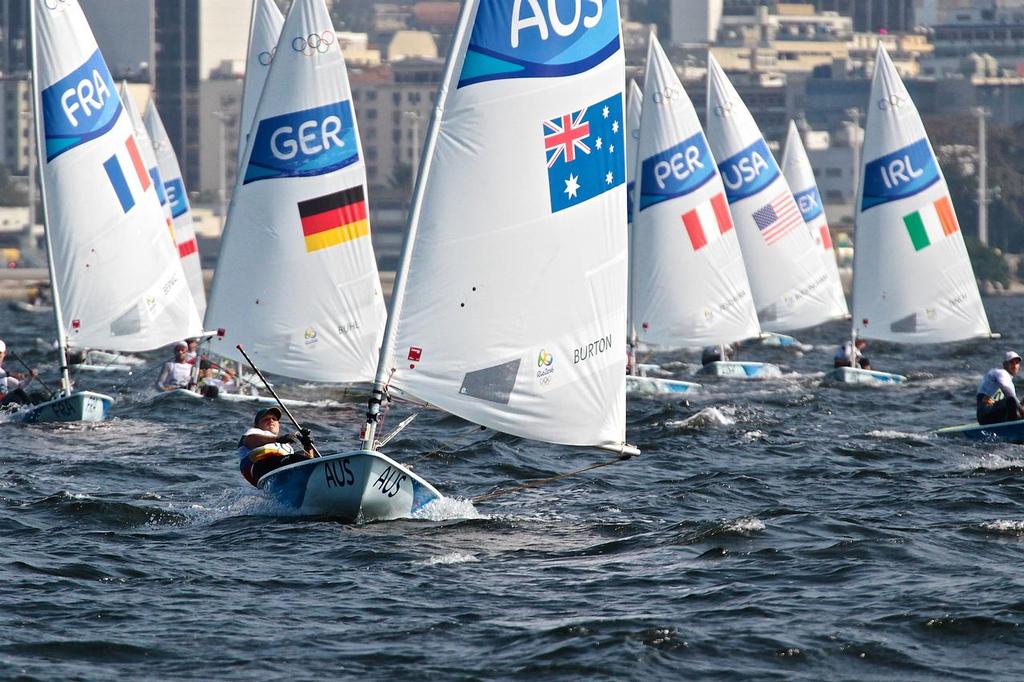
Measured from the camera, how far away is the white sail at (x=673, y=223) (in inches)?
1242

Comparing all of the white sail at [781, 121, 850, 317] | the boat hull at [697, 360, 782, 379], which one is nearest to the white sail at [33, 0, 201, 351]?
the boat hull at [697, 360, 782, 379]

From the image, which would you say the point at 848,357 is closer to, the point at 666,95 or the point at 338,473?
the point at 666,95

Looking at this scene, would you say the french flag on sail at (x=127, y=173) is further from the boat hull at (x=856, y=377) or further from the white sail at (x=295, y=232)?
the boat hull at (x=856, y=377)

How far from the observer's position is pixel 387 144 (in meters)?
172

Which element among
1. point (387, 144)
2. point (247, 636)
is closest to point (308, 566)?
point (247, 636)

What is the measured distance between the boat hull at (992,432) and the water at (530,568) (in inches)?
7.3

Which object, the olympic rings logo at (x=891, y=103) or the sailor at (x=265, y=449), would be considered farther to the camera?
the olympic rings logo at (x=891, y=103)

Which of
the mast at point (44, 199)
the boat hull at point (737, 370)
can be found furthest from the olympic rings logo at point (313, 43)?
the boat hull at point (737, 370)

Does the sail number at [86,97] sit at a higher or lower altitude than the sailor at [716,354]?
higher

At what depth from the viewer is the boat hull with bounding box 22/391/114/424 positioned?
23.5 m

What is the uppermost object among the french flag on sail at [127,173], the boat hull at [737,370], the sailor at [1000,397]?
the french flag on sail at [127,173]

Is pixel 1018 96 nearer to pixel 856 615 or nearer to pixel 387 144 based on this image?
pixel 387 144

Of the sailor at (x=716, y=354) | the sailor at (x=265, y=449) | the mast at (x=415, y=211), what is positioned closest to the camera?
the mast at (x=415, y=211)

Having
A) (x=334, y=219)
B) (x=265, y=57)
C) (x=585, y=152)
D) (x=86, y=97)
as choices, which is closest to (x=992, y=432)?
(x=334, y=219)
